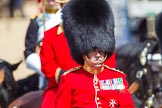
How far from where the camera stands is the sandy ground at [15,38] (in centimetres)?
1270

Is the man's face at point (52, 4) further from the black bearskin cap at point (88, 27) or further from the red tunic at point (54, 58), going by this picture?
the black bearskin cap at point (88, 27)

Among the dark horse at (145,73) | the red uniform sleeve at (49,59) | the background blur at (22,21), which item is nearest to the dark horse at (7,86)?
the red uniform sleeve at (49,59)

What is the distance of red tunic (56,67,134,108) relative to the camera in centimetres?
→ 492

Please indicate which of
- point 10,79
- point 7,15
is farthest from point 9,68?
point 7,15

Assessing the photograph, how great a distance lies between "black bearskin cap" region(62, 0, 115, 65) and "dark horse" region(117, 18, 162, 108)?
1.91 metres

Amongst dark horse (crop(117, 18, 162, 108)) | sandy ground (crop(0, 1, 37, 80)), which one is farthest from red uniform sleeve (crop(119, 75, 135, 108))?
sandy ground (crop(0, 1, 37, 80))

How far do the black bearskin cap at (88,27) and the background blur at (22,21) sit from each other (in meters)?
6.17

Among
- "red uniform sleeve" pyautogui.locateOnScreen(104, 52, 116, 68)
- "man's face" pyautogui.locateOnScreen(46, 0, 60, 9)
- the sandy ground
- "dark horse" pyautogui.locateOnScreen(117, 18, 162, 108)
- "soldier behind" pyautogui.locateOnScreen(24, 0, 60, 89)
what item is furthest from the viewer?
the sandy ground

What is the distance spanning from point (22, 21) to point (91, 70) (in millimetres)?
18446

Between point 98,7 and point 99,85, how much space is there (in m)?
0.57

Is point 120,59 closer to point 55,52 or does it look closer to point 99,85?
point 55,52

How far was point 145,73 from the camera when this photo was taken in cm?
732

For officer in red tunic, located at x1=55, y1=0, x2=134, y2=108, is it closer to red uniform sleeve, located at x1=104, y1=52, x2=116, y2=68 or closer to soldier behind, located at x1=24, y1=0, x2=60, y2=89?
red uniform sleeve, located at x1=104, y1=52, x2=116, y2=68

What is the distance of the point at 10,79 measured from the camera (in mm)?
6832
